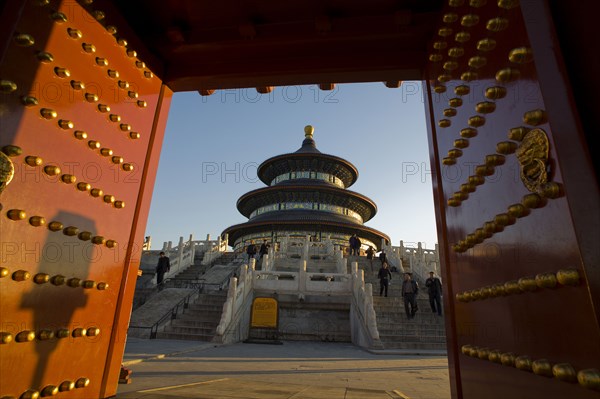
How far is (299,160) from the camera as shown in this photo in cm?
2970

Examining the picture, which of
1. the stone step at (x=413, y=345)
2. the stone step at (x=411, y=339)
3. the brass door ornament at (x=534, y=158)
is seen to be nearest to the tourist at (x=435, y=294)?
the stone step at (x=411, y=339)

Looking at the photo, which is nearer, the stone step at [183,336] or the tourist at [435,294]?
the stone step at [183,336]

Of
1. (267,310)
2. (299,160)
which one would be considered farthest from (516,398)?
(299,160)

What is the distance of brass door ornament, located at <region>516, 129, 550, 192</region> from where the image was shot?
3.76 ft

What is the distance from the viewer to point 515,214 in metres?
1.34

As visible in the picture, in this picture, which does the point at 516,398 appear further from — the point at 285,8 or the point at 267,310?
the point at 267,310

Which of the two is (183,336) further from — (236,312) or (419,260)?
(419,260)

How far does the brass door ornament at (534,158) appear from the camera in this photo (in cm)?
115

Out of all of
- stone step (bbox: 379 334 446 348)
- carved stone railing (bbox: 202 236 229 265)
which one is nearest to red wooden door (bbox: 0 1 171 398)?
stone step (bbox: 379 334 446 348)

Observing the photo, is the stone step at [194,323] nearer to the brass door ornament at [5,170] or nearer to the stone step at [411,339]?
the stone step at [411,339]

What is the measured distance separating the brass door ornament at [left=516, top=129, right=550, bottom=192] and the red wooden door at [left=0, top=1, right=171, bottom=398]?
2.09 m

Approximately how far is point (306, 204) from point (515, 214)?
85.9 feet

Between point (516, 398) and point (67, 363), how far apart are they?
2167 millimetres

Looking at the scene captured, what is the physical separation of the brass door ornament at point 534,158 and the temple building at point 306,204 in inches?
932
